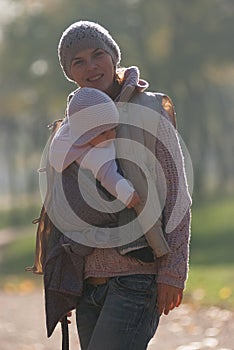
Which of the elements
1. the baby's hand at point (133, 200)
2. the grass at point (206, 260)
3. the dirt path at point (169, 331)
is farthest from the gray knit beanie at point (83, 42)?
the grass at point (206, 260)

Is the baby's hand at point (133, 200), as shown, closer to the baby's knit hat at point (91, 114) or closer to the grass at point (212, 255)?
the baby's knit hat at point (91, 114)

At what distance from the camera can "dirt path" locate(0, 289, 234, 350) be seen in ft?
28.7

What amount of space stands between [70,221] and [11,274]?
18.4 meters

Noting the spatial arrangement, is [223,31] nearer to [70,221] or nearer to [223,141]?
[223,141]

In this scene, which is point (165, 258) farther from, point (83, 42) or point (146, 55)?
point (146, 55)

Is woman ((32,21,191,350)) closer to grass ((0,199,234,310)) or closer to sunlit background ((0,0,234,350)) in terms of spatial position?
grass ((0,199,234,310))

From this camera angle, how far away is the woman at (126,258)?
362 cm

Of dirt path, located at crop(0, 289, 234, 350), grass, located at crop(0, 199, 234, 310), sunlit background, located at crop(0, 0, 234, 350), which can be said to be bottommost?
grass, located at crop(0, 199, 234, 310)

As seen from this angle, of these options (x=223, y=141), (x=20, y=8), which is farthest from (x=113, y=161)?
(x=223, y=141)

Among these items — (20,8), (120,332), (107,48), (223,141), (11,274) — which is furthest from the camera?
(223,141)

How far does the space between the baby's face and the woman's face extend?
7.6 inches

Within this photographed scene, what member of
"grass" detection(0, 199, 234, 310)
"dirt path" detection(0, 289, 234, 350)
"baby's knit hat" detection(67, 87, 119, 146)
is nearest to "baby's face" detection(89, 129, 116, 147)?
"baby's knit hat" detection(67, 87, 119, 146)

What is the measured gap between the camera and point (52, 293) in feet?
12.4

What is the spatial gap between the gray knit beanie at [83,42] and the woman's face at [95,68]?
0.02 m
